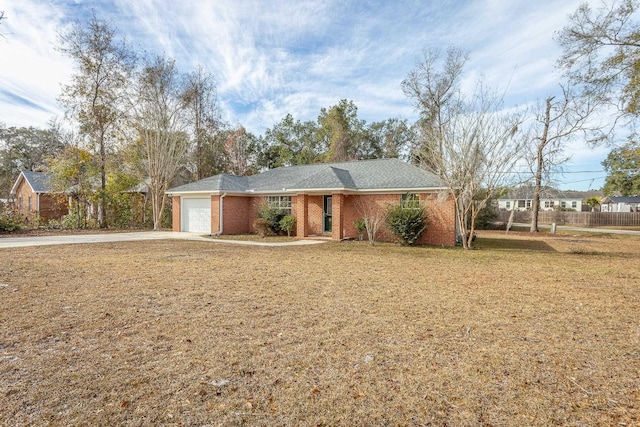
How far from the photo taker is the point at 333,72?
21.3 meters

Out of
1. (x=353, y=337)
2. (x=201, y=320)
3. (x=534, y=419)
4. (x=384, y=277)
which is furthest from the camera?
(x=384, y=277)

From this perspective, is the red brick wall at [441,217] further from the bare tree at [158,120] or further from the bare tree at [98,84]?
the bare tree at [98,84]

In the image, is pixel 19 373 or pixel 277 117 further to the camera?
pixel 277 117

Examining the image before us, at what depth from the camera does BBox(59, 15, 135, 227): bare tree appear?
19516mm

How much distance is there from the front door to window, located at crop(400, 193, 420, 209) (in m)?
3.93

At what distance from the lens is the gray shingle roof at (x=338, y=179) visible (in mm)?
15648

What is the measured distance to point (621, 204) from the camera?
45.4 meters

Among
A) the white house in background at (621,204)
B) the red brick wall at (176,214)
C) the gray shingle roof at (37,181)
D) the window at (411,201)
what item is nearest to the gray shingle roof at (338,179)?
the window at (411,201)

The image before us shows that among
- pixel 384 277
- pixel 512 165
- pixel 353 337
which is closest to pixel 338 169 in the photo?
pixel 512 165

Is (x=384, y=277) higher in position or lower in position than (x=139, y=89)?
lower

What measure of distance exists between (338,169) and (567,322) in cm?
1481

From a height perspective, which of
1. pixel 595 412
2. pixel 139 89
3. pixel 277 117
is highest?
pixel 277 117

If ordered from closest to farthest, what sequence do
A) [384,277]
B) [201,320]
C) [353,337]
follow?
[353,337] → [201,320] → [384,277]

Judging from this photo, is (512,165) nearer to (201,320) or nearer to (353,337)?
(353,337)
